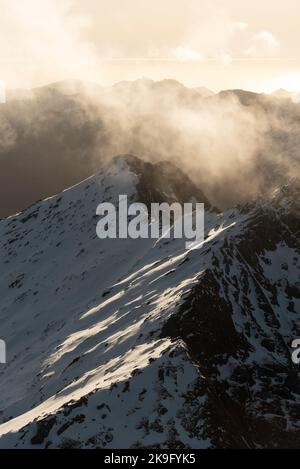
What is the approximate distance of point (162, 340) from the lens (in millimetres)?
122312

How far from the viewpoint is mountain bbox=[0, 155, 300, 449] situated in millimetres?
103562

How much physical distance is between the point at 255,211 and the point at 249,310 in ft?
109

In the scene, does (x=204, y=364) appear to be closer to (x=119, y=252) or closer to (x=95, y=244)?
(x=119, y=252)

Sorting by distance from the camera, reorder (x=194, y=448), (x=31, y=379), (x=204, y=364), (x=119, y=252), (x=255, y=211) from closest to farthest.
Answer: (x=194, y=448), (x=204, y=364), (x=31, y=379), (x=255, y=211), (x=119, y=252)

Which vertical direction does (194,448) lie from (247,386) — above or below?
above

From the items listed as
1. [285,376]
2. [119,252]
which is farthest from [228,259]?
[119,252]

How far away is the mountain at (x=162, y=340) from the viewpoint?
10356 cm

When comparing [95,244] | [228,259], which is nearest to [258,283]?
[228,259]

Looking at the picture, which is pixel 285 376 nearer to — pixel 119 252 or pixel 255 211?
pixel 255 211

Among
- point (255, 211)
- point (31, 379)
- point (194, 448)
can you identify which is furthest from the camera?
point (255, 211)

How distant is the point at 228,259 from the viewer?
496ft

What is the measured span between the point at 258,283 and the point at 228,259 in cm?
717

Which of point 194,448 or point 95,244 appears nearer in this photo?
point 194,448

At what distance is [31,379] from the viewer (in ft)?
469
